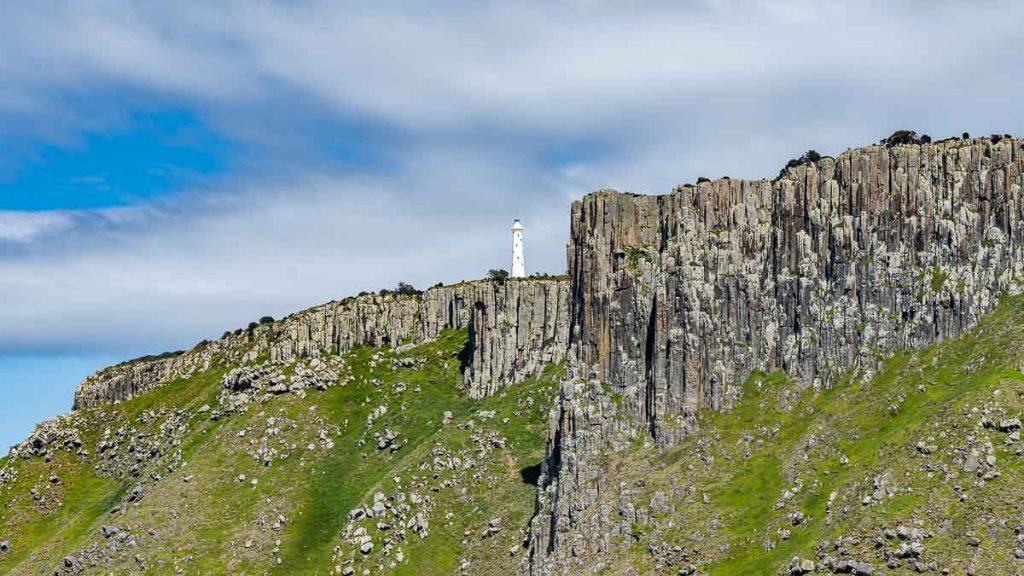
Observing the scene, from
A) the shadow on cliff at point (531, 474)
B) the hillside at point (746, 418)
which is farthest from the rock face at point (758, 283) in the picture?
the shadow on cliff at point (531, 474)

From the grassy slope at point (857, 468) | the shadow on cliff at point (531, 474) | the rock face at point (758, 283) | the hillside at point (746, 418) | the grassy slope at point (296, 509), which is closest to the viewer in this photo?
the grassy slope at point (857, 468)

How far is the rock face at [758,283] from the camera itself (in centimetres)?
14650

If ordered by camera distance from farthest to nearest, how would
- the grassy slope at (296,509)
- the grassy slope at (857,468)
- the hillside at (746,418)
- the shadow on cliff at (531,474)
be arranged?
1. the shadow on cliff at (531,474)
2. the grassy slope at (296,509)
3. the hillside at (746,418)
4. the grassy slope at (857,468)

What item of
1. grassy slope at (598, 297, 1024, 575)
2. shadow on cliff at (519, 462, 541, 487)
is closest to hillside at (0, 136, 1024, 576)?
grassy slope at (598, 297, 1024, 575)

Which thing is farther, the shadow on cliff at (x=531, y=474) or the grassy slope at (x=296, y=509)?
the shadow on cliff at (x=531, y=474)

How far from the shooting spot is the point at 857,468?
129 meters

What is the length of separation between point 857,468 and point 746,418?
80.2 ft

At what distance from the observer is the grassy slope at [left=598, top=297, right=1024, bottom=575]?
116 metres

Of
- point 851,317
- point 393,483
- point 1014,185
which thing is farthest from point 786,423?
point 393,483

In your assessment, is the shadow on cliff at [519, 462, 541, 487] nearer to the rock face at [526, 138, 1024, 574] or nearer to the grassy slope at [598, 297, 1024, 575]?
the rock face at [526, 138, 1024, 574]

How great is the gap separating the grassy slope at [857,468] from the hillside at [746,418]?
0.88ft

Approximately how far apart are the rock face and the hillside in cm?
28

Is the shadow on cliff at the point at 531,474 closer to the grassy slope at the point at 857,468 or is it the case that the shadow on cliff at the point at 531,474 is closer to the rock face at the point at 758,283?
the rock face at the point at 758,283

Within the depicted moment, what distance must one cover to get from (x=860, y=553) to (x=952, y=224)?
50576 millimetres
